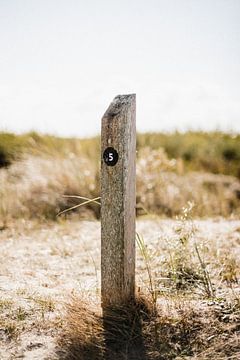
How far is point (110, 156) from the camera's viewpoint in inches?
95.6

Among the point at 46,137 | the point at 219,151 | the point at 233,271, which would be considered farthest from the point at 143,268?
the point at 219,151

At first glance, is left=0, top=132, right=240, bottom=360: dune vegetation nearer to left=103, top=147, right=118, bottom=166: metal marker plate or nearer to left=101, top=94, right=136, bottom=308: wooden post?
left=101, top=94, right=136, bottom=308: wooden post

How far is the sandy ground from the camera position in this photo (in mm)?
2426

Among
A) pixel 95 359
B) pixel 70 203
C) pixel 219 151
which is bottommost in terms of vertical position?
pixel 95 359

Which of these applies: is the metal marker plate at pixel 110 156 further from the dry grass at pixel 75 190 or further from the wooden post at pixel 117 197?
the dry grass at pixel 75 190

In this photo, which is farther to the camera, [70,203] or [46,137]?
[46,137]

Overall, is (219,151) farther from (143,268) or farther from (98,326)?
(98,326)

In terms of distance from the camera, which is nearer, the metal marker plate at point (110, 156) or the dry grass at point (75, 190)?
the metal marker plate at point (110, 156)

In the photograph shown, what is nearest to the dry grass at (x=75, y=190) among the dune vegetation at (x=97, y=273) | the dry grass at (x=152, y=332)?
the dune vegetation at (x=97, y=273)

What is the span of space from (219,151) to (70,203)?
6.75m

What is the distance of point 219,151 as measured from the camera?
1202cm

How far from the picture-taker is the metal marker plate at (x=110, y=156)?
7.93 ft

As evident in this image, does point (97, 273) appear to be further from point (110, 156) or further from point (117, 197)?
point (110, 156)

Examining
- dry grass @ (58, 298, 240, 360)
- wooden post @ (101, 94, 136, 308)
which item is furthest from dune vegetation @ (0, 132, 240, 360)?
wooden post @ (101, 94, 136, 308)
